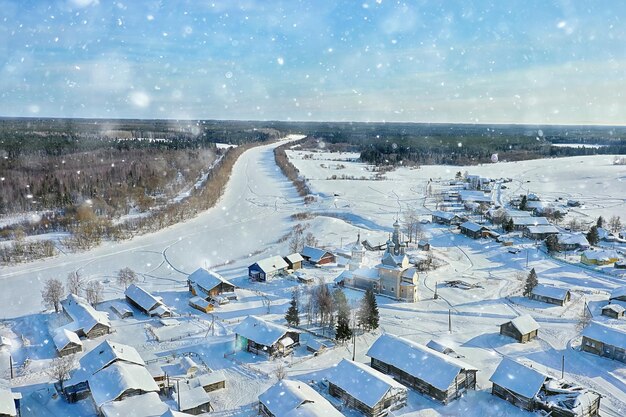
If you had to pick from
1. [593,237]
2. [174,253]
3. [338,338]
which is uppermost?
[593,237]

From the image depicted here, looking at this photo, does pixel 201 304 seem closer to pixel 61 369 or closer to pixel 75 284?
pixel 75 284

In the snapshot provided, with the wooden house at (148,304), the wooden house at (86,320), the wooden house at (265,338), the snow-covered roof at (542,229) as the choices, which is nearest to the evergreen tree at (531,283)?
the wooden house at (265,338)

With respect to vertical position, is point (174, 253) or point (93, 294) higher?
point (93, 294)

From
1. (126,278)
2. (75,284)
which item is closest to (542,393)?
(126,278)

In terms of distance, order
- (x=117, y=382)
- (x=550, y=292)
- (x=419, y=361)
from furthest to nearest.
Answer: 1. (x=550, y=292)
2. (x=419, y=361)
3. (x=117, y=382)

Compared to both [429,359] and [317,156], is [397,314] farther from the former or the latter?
[317,156]

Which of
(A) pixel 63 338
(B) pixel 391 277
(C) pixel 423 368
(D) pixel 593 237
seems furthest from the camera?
(D) pixel 593 237
